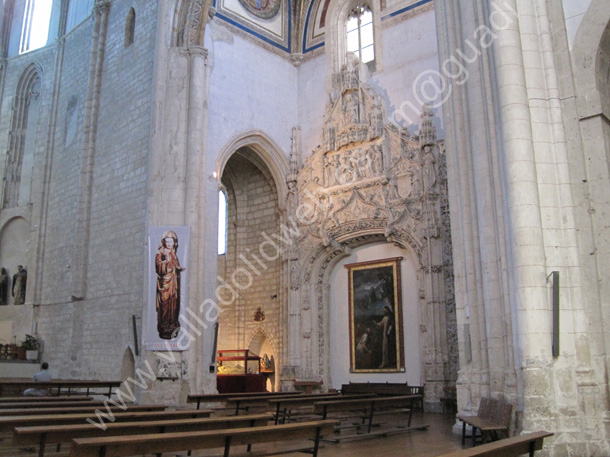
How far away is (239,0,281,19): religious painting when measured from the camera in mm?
18420

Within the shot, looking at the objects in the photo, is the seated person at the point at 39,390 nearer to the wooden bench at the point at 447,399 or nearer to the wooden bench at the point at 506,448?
the wooden bench at the point at 447,399

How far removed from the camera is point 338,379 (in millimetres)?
16812

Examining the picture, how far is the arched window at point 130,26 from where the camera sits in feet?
57.7

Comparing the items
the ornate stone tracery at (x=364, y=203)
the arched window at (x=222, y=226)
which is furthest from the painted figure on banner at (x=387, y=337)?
the arched window at (x=222, y=226)

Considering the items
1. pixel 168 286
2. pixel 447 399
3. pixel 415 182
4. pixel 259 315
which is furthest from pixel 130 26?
pixel 447 399

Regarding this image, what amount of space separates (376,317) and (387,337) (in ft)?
2.12

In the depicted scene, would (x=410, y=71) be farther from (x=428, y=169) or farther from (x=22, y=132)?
(x=22, y=132)

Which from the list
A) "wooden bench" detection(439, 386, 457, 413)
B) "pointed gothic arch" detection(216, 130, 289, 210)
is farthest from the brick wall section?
"wooden bench" detection(439, 386, 457, 413)

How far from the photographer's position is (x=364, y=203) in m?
16.4

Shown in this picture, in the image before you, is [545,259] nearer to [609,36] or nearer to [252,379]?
[609,36]

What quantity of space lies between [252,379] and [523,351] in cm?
1009

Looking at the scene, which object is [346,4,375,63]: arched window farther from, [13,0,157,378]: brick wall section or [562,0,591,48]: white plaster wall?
[562,0,591,48]: white plaster wall

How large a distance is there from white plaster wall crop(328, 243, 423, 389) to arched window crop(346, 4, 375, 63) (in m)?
5.71

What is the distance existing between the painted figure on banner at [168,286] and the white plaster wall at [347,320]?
520 cm
